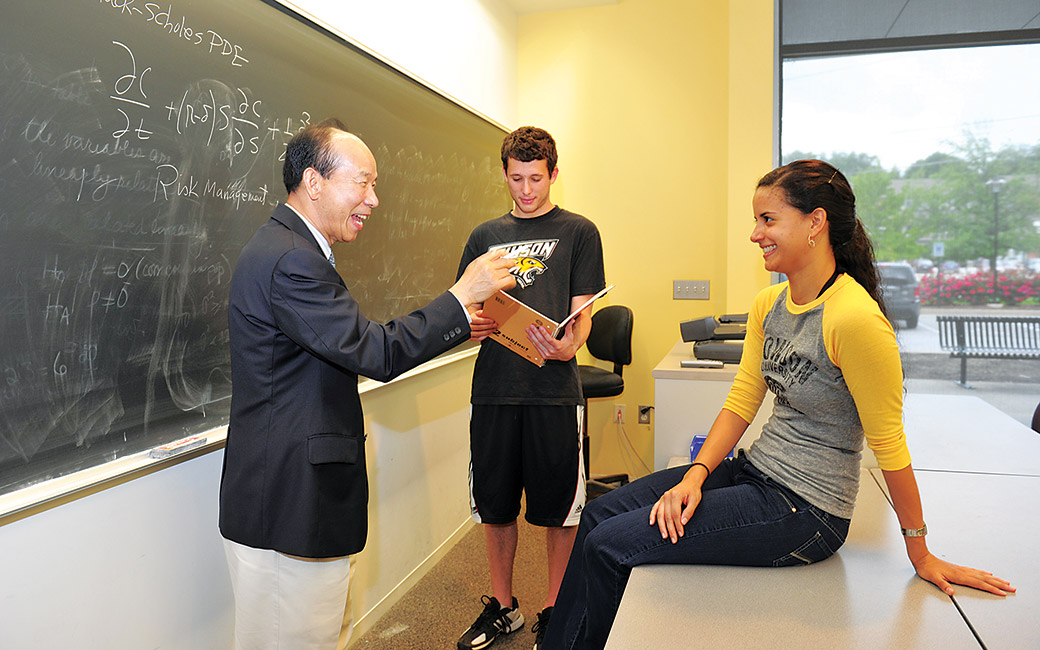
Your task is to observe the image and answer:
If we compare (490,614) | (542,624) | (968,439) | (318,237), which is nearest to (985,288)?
(968,439)

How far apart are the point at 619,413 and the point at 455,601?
1893mm

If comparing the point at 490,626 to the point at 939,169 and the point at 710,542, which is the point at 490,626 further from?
the point at 939,169

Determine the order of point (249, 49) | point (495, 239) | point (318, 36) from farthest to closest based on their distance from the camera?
1. point (495, 239)
2. point (318, 36)
3. point (249, 49)

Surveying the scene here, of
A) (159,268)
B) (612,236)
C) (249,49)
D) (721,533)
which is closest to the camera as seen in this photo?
(721,533)

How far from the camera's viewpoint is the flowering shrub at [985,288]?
148 inches

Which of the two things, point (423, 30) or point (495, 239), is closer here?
point (495, 239)

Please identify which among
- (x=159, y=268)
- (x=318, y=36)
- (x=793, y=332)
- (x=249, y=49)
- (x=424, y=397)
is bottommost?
(x=424, y=397)

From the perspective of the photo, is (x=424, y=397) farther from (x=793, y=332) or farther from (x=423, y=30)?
(x=793, y=332)

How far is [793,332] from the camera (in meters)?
1.52

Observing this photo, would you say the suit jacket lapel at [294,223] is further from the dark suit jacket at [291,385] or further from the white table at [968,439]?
the white table at [968,439]

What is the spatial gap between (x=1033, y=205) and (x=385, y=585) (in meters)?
3.93

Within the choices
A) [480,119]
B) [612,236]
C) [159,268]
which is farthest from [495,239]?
[612,236]

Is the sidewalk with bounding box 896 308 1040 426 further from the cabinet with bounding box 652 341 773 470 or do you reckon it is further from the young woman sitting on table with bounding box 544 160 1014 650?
the young woman sitting on table with bounding box 544 160 1014 650

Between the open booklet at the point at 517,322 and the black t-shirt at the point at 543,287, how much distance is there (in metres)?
0.11
